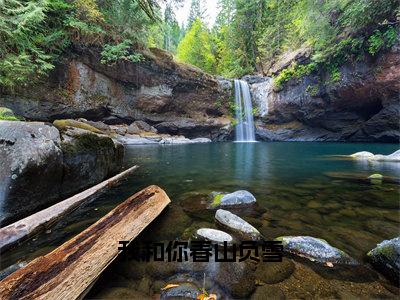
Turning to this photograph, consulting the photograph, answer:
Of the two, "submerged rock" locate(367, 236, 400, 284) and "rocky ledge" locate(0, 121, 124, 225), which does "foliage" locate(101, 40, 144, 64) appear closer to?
"rocky ledge" locate(0, 121, 124, 225)

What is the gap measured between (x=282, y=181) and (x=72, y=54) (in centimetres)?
1798

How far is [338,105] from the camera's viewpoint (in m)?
18.9

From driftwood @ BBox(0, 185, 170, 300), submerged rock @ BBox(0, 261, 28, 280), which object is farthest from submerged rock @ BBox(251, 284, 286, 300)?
submerged rock @ BBox(0, 261, 28, 280)

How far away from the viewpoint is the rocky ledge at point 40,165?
2.97 metres

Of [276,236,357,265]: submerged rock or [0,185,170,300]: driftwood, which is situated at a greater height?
[0,185,170,300]: driftwood

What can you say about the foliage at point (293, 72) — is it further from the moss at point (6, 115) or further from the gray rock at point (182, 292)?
the gray rock at point (182, 292)

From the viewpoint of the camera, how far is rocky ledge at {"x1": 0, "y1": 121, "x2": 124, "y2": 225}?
297 cm

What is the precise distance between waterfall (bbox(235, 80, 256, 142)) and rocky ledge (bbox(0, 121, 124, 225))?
2126cm

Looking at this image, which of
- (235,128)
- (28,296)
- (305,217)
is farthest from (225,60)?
(28,296)

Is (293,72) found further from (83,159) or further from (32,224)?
(32,224)

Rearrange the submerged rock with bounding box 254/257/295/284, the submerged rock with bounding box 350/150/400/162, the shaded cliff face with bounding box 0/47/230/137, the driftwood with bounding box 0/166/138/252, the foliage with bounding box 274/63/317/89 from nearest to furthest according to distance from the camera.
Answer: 1. the submerged rock with bounding box 254/257/295/284
2. the driftwood with bounding box 0/166/138/252
3. the submerged rock with bounding box 350/150/400/162
4. the shaded cliff face with bounding box 0/47/230/137
5. the foliage with bounding box 274/63/317/89

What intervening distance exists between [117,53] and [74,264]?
18528 millimetres

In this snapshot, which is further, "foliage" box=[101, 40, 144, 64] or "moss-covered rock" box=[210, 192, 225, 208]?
"foliage" box=[101, 40, 144, 64]

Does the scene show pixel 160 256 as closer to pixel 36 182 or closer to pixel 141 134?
pixel 36 182
